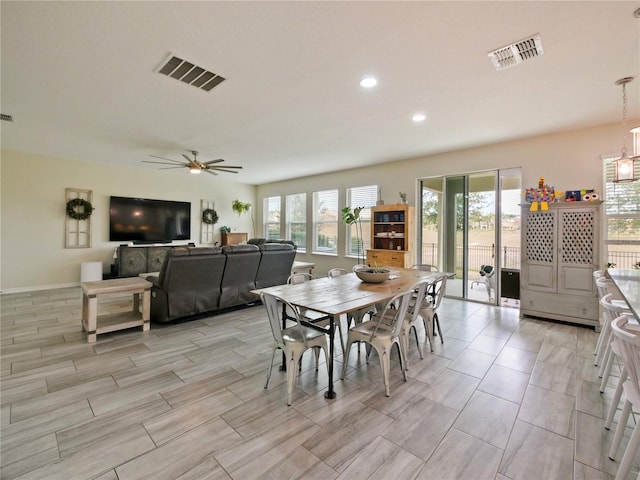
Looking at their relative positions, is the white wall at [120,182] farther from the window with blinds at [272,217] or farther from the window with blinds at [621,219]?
the window with blinds at [272,217]

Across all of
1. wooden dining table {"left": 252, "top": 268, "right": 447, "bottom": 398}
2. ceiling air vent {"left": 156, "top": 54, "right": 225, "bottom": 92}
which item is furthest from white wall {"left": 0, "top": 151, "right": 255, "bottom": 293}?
wooden dining table {"left": 252, "top": 268, "right": 447, "bottom": 398}

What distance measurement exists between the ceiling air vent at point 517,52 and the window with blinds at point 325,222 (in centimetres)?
523

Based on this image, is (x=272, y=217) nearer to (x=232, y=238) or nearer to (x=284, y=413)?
(x=232, y=238)

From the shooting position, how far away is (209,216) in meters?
8.69

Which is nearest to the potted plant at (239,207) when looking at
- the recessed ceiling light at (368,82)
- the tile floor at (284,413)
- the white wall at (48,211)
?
the white wall at (48,211)

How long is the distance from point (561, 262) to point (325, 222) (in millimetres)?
Answer: 5128

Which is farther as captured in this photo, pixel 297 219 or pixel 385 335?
pixel 297 219

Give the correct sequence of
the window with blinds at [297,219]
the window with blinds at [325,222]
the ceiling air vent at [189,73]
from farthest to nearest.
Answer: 1. the window with blinds at [297,219]
2. the window with blinds at [325,222]
3. the ceiling air vent at [189,73]

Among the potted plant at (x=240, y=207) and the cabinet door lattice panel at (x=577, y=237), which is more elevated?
the potted plant at (x=240, y=207)

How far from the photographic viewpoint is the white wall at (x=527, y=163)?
420 centimetres

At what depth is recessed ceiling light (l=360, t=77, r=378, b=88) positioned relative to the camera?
9.68 ft

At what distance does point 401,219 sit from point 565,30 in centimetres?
403

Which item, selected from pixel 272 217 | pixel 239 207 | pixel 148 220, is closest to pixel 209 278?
pixel 148 220

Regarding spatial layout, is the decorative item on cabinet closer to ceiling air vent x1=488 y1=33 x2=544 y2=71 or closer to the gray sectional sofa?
the gray sectional sofa
